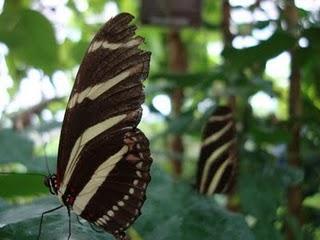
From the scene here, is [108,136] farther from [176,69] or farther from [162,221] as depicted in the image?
[176,69]

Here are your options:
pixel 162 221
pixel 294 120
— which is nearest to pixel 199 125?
pixel 294 120

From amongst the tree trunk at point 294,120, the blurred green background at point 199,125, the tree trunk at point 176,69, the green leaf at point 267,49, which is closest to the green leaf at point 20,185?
the blurred green background at point 199,125

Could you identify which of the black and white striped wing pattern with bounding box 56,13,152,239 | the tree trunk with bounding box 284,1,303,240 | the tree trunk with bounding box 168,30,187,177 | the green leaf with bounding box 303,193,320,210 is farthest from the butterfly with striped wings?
the tree trunk with bounding box 168,30,187,177

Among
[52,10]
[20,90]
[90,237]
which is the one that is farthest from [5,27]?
[90,237]

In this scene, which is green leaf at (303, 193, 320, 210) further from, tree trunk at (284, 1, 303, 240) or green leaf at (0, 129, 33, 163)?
green leaf at (0, 129, 33, 163)

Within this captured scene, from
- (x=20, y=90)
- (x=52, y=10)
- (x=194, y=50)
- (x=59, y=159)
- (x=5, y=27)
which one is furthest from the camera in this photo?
(x=194, y=50)

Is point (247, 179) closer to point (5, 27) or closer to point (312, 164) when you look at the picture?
point (312, 164)
